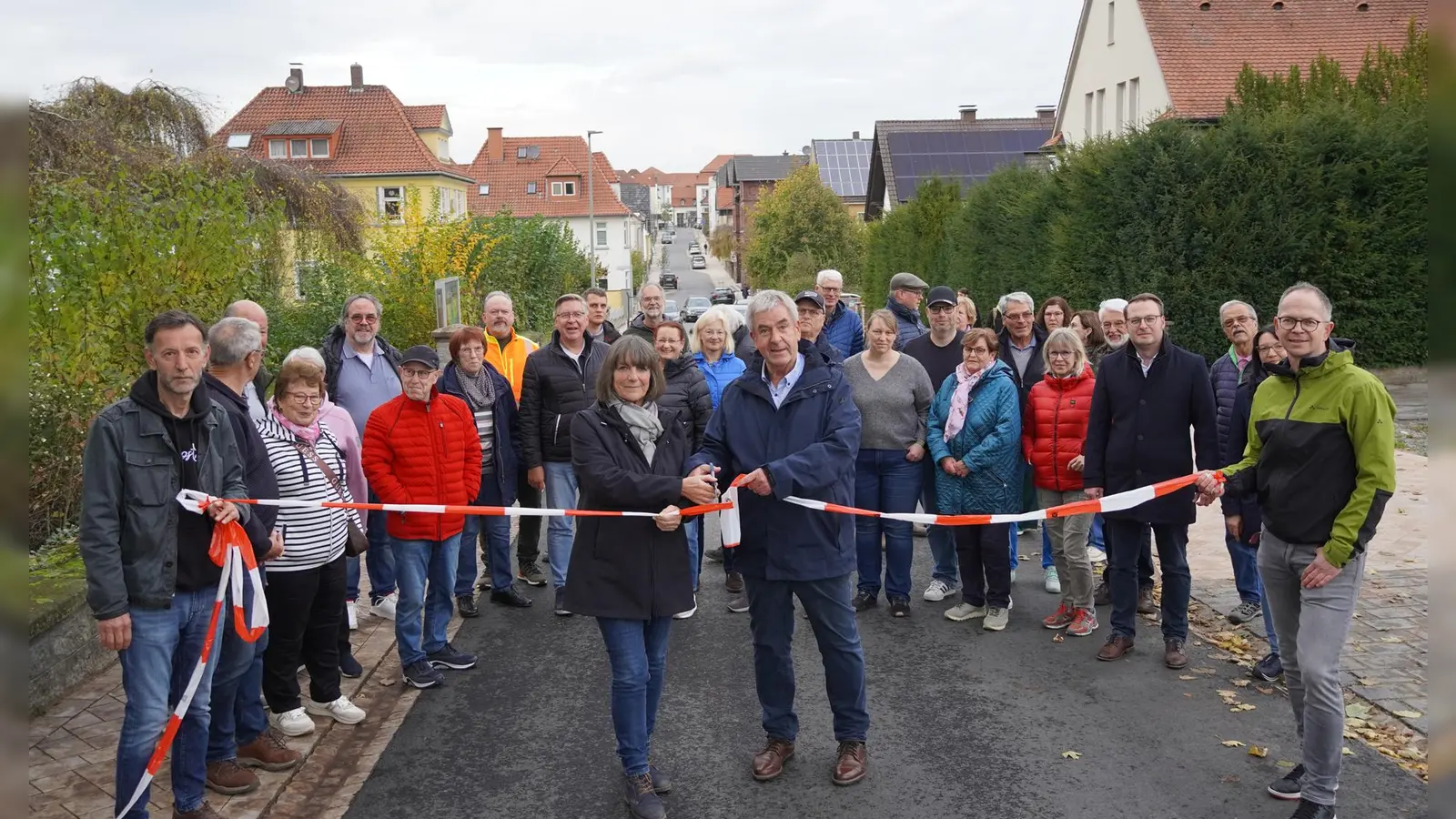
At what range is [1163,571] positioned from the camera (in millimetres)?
6828

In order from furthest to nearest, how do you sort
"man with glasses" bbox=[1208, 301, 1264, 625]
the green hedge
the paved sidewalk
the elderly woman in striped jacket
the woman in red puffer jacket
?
the green hedge → the woman in red puffer jacket → "man with glasses" bbox=[1208, 301, 1264, 625] → the paved sidewalk → the elderly woman in striped jacket

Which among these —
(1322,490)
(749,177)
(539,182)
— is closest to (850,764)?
(1322,490)

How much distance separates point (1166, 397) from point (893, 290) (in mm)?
3521

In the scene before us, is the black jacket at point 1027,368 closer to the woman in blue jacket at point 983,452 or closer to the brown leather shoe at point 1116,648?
the woman in blue jacket at point 983,452

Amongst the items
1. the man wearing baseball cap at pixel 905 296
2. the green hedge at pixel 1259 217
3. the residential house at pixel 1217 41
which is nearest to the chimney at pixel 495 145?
the residential house at pixel 1217 41

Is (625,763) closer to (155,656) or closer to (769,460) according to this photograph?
(769,460)

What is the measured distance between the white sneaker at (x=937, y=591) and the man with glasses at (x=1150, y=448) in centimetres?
160

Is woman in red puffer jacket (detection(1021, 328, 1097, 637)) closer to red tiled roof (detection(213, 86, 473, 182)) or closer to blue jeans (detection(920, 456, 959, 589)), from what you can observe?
blue jeans (detection(920, 456, 959, 589))

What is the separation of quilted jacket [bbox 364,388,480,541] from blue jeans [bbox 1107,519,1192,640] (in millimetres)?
3993

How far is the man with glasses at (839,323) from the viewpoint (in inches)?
406

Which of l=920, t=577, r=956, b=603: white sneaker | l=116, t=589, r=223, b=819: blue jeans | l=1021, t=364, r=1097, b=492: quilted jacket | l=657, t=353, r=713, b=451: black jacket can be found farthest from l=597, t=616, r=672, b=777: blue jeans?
l=920, t=577, r=956, b=603: white sneaker

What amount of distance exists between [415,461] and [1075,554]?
13.8 feet

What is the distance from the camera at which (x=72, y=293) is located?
7961 mm

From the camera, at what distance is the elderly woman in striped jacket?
565cm
